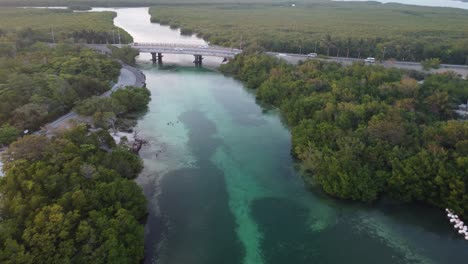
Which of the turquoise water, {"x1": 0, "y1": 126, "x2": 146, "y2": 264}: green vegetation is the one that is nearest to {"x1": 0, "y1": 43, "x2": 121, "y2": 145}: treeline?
{"x1": 0, "y1": 126, "x2": 146, "y2": 264}: green vegetation

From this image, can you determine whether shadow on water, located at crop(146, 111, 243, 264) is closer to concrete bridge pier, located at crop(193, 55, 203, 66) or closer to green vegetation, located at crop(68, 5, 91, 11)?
concrete bridge pier, located at crop(193, 55, 203, 66)

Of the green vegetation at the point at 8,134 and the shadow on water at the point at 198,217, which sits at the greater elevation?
the green vegetation at the point at 8,134

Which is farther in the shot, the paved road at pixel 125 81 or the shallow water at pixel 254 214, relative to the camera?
the paved road at pixel 125 81

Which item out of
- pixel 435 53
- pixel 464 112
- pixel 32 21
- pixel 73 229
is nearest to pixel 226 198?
pixel 73 229

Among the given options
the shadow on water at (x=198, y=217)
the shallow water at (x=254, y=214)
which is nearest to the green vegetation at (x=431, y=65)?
the shallow water at (x=254, y=214)

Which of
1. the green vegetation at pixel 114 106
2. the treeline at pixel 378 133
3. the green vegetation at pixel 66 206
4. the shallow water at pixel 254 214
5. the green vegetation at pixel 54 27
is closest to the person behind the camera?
the green vegetation at pixel 66 206

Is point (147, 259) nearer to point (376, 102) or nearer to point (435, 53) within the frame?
point (376, 102)

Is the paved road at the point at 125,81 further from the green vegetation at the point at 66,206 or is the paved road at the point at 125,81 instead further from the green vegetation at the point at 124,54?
the green vegetation at the point at 66,206

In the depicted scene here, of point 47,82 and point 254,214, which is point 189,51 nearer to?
point 47,82
